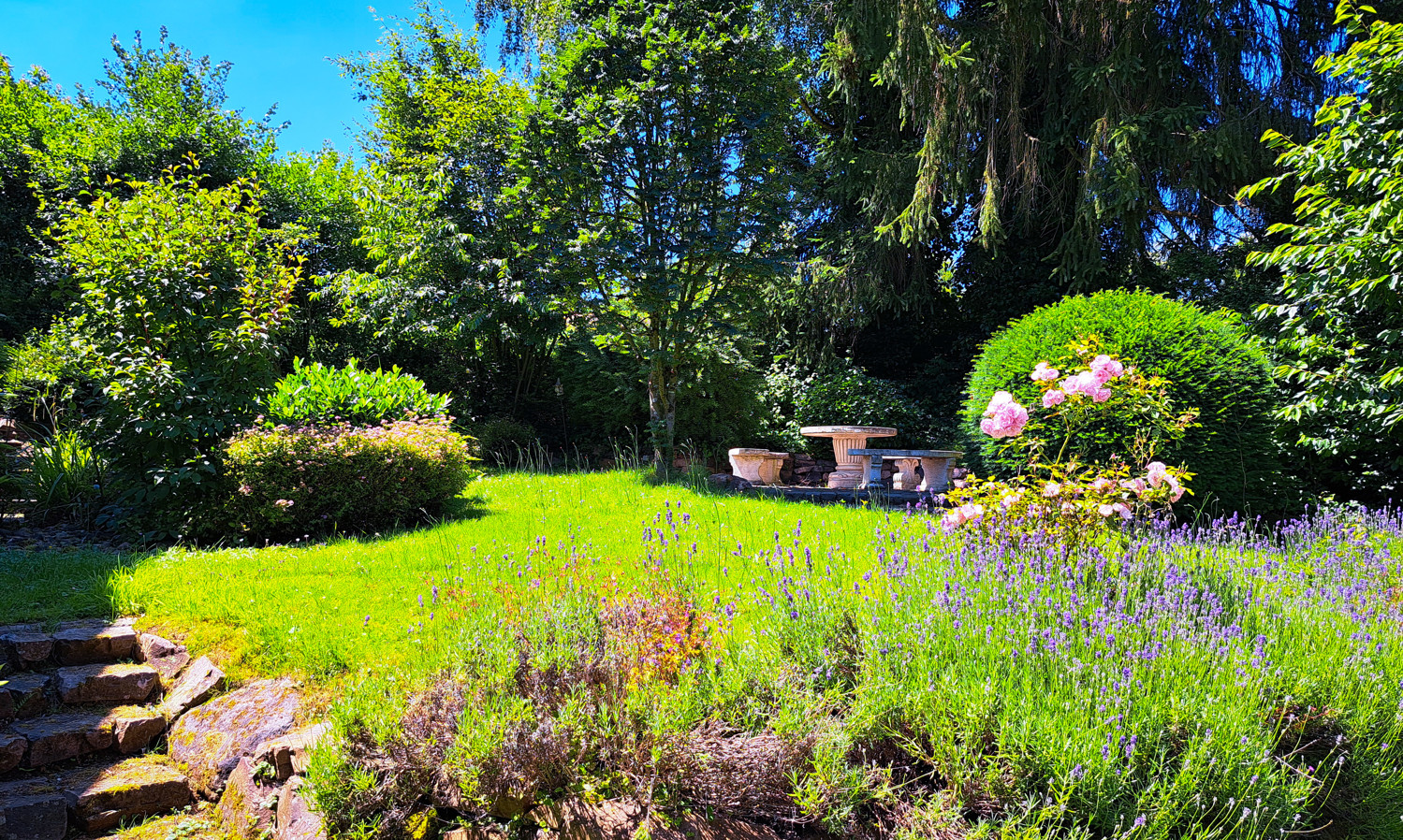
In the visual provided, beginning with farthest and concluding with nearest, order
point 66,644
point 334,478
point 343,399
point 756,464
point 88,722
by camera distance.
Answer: point 756,464, point 343,399, point 334,478, point 66,644, point 88,722

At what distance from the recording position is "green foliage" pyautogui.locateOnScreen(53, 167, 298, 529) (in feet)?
18.4

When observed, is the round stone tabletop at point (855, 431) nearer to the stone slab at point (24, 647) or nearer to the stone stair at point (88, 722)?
the stone stair at point (88, 722)

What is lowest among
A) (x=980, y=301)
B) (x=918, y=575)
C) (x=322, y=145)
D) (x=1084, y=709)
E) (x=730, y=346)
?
(x=1084, y=709)

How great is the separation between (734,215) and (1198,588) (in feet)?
21.3

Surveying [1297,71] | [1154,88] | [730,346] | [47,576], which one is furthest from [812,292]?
[47,576]

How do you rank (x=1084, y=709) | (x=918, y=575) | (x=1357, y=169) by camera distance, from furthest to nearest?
1. (x=1357, y=169)
2. (x=918, y=575)
3. (x=1084, y=709)

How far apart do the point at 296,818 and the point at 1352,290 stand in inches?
281

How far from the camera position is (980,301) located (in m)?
12.0

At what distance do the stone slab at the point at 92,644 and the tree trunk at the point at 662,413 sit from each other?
18.8 ft

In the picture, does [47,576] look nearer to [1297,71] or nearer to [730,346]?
[730,346]

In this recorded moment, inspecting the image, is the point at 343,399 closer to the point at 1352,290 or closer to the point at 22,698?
the point at 22,698

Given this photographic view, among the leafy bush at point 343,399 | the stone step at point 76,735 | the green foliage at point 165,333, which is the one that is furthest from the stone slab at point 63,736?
the leafy bush at point 343,399

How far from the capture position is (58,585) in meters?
4.40

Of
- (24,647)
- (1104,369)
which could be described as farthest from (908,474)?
(24,647)
